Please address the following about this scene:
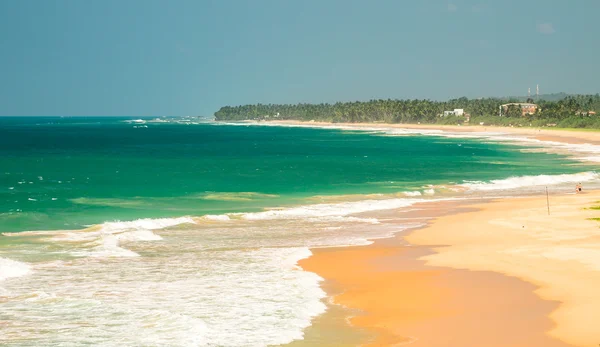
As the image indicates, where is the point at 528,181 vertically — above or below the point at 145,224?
below

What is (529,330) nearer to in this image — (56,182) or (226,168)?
(56,182)

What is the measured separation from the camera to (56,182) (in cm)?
5397

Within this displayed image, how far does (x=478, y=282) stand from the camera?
1830 centimetres

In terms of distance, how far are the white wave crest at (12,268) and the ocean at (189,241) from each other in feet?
0.25

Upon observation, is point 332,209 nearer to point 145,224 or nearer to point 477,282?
point 145,224

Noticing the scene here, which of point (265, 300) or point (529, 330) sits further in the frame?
point (265, 300)

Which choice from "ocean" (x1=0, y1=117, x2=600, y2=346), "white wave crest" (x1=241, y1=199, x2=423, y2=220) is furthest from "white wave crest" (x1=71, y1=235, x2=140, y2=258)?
"white wave crest" (x1=241, y1=199, x2=423, y2=220)

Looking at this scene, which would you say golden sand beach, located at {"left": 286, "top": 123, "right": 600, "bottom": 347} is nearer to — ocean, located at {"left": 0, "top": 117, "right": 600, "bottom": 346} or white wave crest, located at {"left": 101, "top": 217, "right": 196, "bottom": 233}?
ocean, located at {"left": 0, "top": 117, "right": 600, "bottom": 346}

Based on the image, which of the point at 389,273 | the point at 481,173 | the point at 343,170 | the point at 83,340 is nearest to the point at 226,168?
the point at 343,170

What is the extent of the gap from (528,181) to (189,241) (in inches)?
1241

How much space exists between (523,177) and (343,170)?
1776cm

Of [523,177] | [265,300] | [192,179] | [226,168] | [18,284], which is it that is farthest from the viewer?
[226,168]

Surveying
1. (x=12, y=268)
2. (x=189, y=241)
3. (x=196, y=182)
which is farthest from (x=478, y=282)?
(x=196, y=182)

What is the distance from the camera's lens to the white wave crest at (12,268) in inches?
772
